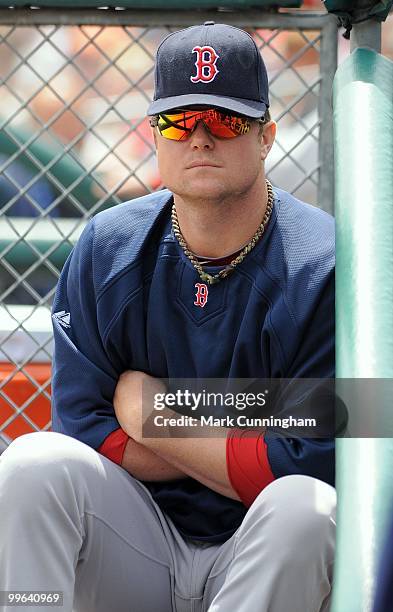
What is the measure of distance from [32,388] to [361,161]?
59.3 inches

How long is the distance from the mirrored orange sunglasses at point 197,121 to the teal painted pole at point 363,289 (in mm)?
198

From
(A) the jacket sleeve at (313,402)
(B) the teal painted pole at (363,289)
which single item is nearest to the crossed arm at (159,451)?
(A) the jacket sleeve at (313,402)

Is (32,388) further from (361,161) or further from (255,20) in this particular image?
(361,161)

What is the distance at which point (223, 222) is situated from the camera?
2371 millimetres

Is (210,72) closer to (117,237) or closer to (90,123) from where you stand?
(117,237)

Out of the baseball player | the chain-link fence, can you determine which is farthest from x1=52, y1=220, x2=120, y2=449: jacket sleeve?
the chain-link fence

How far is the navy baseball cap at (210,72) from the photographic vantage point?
2.28 metres

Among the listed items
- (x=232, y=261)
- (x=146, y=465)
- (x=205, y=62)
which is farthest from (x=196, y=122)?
(x=146, y=465)

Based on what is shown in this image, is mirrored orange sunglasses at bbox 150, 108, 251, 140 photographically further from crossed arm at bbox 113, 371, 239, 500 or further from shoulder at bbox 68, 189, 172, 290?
crossed arm at bbox 113, 371, 239, 500

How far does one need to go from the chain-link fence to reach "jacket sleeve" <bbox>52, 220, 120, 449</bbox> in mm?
742

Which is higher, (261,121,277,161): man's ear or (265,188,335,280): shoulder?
(261,121,277,161): man's ear

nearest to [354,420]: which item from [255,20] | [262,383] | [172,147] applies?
[262,383]

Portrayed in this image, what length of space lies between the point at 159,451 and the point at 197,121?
630 millimetres

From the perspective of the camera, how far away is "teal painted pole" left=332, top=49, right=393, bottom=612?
1.63 m
